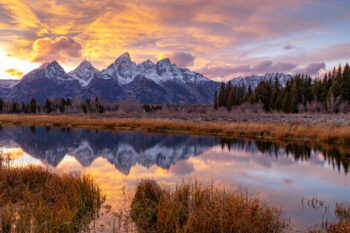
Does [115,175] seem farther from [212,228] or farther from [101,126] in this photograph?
[101,126]

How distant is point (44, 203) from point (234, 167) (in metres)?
12.9

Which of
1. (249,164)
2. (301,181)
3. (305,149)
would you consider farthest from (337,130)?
(301,181)

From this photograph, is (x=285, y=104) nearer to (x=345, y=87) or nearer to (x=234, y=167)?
(x=345, y=87)

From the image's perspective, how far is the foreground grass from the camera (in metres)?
6.72

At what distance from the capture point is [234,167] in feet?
59.3

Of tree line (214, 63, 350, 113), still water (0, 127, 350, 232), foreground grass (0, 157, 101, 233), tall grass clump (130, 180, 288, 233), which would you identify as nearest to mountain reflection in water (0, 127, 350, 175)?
still water (0, 127, 350, 232)

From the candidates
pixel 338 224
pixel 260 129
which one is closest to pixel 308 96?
pixel 260 129

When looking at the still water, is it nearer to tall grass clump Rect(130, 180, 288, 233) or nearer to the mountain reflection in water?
the mountain reflection in water

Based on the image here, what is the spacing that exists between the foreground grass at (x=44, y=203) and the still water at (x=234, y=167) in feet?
4.11

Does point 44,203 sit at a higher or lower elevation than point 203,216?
lower

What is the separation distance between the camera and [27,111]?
125m

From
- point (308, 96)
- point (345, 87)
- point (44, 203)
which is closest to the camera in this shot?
point (44, 203)

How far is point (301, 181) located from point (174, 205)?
381 inches

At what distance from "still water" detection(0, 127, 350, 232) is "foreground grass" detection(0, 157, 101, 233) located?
1.25 metres
